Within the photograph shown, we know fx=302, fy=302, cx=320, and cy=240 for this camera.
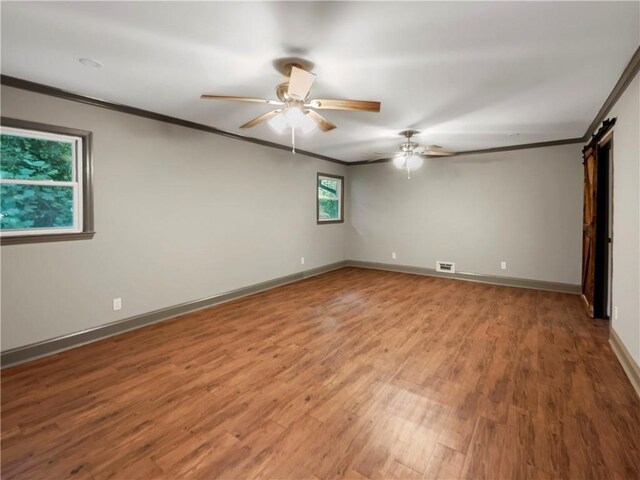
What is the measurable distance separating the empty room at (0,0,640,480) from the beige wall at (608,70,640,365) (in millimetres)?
33

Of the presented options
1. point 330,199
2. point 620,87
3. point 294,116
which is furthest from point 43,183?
point 620,87

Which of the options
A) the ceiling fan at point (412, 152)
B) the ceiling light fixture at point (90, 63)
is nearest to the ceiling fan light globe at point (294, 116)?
the ceiling light fixture at point (90, 63)

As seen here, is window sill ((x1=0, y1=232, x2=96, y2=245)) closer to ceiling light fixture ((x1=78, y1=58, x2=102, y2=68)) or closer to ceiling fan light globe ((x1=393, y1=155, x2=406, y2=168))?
ceiling light fixture ((x1=78, y1=58, x2=102, y2=68))

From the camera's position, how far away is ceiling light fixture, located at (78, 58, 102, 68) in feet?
7.54

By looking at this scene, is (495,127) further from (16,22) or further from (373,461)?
(16,22)

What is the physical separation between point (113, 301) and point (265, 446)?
2.49 m

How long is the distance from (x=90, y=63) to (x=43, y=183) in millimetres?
1213

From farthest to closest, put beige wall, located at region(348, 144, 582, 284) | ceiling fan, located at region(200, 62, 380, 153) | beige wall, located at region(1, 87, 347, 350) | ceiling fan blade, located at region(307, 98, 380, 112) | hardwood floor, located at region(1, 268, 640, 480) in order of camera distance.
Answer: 1. beige wall, located at region(348, 144, 582, 284)
2. beige wall, located at region(1, 87, 347, 350)
3. ceiling fan blade, located at region(307, 98, 380, 112)
4. ceiling fan, located at region(200, 62, 380, 153)
5. hardwood floor, located at region(1, 268, 640, 480)

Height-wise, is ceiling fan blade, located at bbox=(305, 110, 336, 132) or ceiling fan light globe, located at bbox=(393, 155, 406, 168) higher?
ceiling fan light globe, located at bbox=(393, 155, 406, 168)

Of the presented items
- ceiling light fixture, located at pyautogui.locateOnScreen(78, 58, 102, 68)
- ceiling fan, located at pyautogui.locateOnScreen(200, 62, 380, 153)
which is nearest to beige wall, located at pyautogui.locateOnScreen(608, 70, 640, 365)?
ceiling fan, located at pyautogui.locateOnScreen(200, 62, 380, 153)

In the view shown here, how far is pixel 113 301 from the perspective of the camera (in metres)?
3.24

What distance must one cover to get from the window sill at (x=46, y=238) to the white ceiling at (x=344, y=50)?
1344 millimetres

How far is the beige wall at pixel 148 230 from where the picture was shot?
107 inches

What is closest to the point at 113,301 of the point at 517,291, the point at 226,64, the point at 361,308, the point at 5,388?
the point at 5,388
